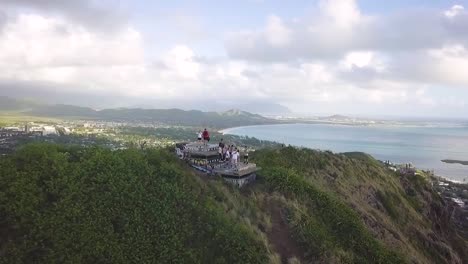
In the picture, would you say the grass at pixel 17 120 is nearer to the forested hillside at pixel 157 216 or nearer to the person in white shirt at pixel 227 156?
the person in white shirt at pixel 227 156

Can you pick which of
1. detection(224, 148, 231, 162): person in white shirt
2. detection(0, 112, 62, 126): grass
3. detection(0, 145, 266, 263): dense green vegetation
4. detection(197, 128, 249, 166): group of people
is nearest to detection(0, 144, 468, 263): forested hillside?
detection(0, 145, 266, 263): dense green vegetation

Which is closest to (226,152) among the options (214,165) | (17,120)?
(214,165)

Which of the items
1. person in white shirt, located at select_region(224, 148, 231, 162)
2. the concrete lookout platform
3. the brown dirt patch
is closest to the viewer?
the brown dirt patch

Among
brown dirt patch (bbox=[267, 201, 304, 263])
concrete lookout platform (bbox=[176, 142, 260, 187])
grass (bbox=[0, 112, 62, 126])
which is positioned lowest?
brown dirt patch (bbox=[267, 201, 304, 263])

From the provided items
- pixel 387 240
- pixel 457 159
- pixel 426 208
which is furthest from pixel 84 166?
pixel 457 159

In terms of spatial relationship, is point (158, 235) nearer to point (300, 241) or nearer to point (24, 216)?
point (24, 216)

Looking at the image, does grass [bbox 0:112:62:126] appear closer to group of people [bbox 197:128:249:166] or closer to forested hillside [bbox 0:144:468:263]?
group of people [bbox 197:128:249:166]
